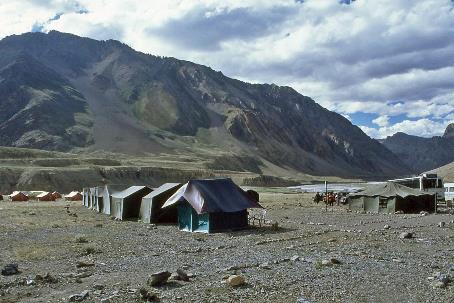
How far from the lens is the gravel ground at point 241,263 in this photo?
14.3m

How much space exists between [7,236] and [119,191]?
1772cm

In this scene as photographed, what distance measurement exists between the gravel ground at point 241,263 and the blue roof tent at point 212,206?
1267mm

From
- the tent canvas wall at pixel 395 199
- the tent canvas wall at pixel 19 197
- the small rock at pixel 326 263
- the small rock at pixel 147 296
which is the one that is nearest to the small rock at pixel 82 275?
the small rock at pixel 147 296

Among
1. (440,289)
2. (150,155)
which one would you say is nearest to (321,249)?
(440,289)

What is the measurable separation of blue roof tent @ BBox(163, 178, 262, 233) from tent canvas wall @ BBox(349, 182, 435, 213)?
18.8m

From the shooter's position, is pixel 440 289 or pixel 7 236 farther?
pixel 7 236

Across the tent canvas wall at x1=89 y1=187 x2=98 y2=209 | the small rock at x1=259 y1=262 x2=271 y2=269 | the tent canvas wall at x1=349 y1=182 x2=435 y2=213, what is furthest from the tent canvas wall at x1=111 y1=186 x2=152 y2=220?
the small rock at x1=259 y1=262 x2=271 y2=269

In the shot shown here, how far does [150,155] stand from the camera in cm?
18138

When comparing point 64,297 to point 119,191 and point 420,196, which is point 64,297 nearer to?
point 119,191

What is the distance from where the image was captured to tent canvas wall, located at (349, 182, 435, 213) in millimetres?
45688

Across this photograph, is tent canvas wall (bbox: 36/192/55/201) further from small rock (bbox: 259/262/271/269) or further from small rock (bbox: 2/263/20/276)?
small rock (bbox: 259/262/271/269)

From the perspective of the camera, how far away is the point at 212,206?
102ft

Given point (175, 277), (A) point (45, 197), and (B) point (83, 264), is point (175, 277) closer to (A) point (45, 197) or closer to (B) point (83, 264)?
(B) point (83, 264)

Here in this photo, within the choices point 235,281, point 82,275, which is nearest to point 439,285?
point 235,281
